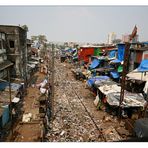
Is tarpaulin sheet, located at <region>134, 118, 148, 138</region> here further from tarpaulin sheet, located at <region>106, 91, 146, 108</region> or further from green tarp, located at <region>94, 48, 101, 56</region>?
green tarp, located at <region>94, 48, 101, 56</region>

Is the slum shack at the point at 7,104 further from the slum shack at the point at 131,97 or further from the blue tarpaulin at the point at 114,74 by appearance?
the blue tarpaulin at the point at 114,74

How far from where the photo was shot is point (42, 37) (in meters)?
86.8

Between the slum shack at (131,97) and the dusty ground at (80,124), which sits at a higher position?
the slum shack at (131,97)

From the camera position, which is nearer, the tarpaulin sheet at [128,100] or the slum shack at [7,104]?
the slum shack at [7,104]

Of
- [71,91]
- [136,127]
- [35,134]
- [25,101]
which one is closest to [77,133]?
[35,134]

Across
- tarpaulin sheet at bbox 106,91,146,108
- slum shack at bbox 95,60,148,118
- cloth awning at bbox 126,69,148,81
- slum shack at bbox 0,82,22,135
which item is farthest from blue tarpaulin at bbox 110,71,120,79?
slum shack at bbox 0,82,22,135

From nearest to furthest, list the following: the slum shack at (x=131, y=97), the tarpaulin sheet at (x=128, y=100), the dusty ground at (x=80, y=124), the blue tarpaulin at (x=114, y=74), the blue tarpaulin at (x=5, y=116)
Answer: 1. the dusty ground at (x=80, y=124)
2. the blue tarpaulin at (x=5, y=116)
3. the tarpaulin sheet at (x=128, y=100)
4. the slum shack at (x=131, y=97)
5. the blue tarpaulin at (x=114, y=74)

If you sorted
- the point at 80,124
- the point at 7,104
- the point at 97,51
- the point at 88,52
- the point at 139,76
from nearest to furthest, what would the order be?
the point at 7,104 < the point at 80,124 < the point at 139,76 < the point at 97,51 < the point at 88,52

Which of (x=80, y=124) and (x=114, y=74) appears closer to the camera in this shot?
(x=80, y=124)

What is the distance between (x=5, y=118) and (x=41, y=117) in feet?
8.61

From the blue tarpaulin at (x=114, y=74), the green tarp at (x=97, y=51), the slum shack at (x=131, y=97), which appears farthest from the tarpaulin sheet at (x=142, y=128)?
the green tarp at (x=97, y=51)

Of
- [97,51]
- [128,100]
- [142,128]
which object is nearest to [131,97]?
[128,100]

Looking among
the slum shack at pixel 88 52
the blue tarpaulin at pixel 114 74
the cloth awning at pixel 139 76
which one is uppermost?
the slum shack at pixel 88 52

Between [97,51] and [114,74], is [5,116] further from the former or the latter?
[97,51]
